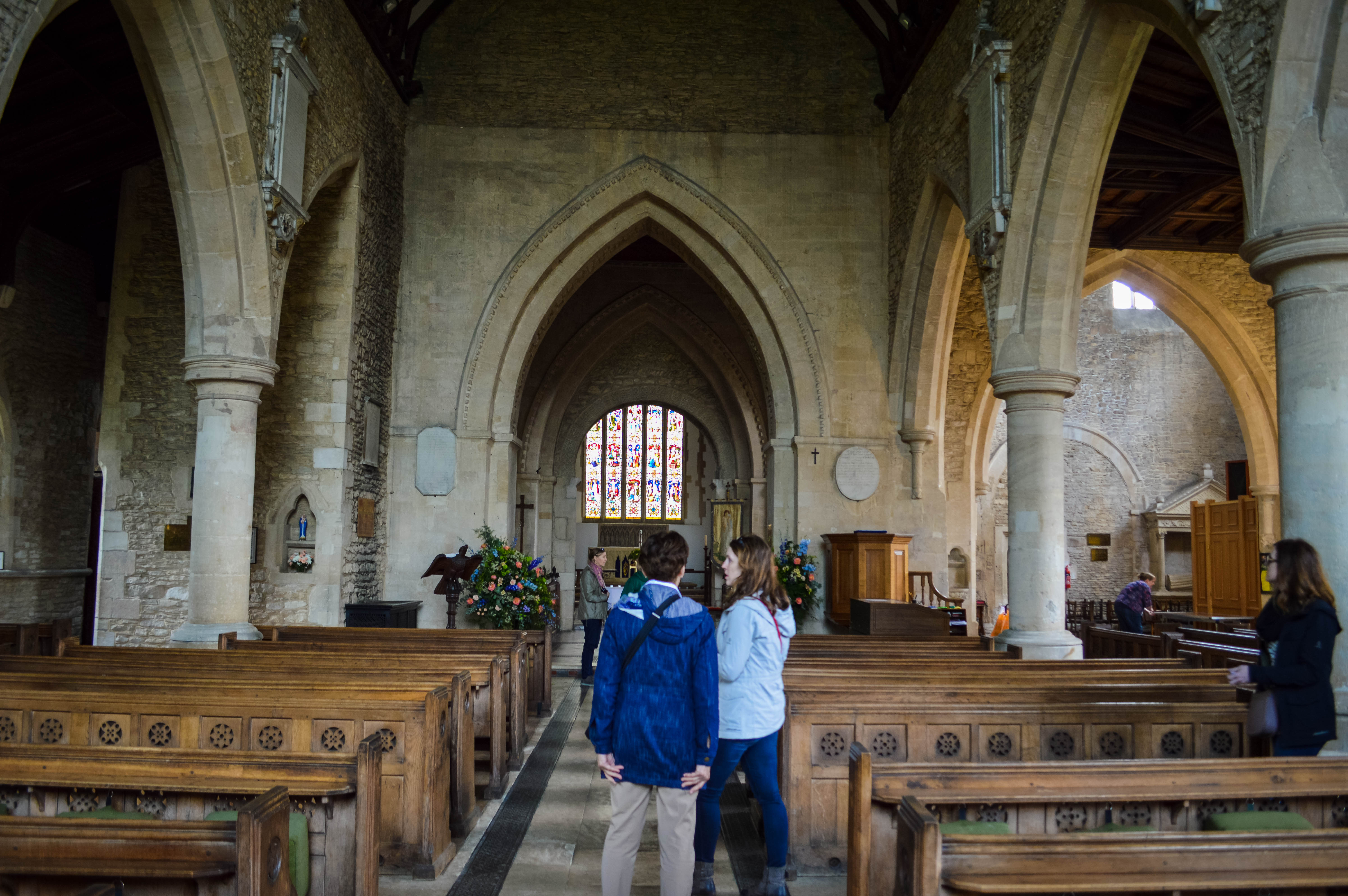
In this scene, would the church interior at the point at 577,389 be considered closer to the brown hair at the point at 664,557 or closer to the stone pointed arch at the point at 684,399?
the stone pointed arch at the point at 684,399

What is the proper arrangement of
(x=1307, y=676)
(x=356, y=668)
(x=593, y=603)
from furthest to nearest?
1. (x=593, y=603)
2. (x=356, y=668)
3. (x=1307, y=676)

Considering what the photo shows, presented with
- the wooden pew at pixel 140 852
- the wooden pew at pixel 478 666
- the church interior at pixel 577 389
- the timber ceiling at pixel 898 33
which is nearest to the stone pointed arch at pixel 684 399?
the church interior at pixel 577 389

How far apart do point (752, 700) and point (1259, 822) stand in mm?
1505

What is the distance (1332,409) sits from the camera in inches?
148

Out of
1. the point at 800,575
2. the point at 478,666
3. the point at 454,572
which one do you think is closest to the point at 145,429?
the point at 454,572

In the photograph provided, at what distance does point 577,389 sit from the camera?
1648cm

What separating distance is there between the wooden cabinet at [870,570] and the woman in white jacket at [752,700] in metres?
6.57

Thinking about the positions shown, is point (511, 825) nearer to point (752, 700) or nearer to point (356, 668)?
point (356, 668)

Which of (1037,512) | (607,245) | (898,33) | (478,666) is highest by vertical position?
(898,33)

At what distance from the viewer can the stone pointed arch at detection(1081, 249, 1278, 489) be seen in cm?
1366

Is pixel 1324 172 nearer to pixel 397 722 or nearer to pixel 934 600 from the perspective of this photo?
pixel 397 722

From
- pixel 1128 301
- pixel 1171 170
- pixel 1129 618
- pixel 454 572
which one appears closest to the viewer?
pixel 1129 618

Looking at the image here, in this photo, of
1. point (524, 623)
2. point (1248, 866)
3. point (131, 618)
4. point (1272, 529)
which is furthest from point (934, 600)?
point (1248, 866)

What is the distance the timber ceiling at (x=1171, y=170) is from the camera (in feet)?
28.1
